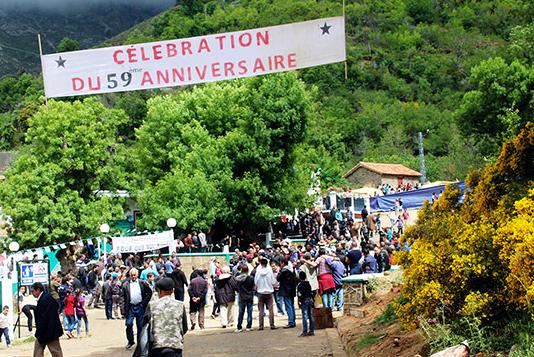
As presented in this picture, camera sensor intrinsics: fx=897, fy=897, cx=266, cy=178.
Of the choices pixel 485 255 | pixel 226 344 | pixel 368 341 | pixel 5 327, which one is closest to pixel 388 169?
pixel 5 327

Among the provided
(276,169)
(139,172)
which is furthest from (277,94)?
(139,172)

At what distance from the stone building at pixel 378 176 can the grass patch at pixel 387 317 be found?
63.0 meters

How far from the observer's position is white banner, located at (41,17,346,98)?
1709cm

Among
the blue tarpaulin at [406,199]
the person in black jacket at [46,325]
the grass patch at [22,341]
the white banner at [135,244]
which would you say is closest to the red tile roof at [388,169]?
the blue tarpaulin at [406,199]

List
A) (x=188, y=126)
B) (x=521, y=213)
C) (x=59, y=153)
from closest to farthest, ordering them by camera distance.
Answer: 1. (x=521, y=213)
2. (x=59, y=153)
3. (x=188, y=126)

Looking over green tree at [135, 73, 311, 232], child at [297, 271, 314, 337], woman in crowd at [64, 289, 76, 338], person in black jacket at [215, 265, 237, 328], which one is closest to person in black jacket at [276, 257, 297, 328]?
person in black jacket at [215, 265, 237, 328]

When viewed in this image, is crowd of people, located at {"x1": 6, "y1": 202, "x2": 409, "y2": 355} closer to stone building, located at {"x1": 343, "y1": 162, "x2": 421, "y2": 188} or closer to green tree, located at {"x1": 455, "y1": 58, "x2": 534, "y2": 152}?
green tree, located at {"x1": 455, "y1": 58, "x2": 534, "y2": 152}

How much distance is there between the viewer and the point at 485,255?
11.1 metres

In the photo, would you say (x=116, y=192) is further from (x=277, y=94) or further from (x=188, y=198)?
(x=277, y=94)

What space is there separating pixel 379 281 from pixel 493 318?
9.09 metres

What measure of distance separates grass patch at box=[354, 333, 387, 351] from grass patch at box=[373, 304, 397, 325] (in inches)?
26.8

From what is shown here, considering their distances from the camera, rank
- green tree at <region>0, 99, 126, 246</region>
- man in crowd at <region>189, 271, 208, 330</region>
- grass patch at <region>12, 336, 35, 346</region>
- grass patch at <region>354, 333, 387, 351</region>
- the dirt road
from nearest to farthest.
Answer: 1. grass patch at <region>354, 333, 387, 351</region>
2. the dirt road
3. man in crowd at <region>189, 271, 208, 330</region>
4. grass patch at <region>12, 336, 35, 346</region>
5. green tree at <region>0, 99, 126, 246</region>

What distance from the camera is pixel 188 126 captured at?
5597 cm

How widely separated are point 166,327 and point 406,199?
110 feet
